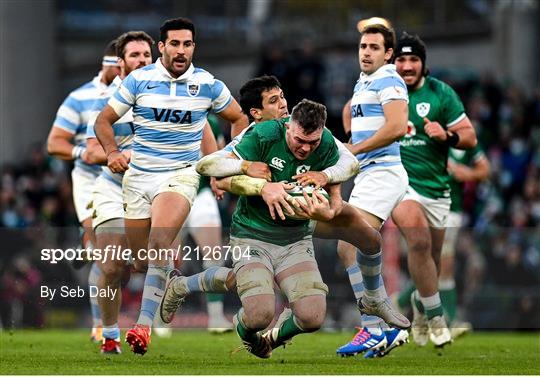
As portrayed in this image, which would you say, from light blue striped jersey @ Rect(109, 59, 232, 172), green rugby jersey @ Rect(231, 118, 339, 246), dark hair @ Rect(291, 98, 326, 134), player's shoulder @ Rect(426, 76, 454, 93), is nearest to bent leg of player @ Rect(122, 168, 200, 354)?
light blue striped jersey @ Rect(109, 59, 232, 172)

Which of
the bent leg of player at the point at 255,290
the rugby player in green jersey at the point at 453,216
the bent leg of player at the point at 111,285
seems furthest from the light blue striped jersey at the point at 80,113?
the rugby player in green jersey at the point at 453,216

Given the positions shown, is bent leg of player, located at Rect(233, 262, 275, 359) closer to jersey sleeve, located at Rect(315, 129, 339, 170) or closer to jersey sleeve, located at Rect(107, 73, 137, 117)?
jersey sleeve, located at Rect(315, 129, 339, 170)

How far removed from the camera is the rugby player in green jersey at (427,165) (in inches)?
592

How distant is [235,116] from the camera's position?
46.1 feet

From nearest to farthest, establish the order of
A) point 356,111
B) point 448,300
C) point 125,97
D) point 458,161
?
point 125,97 < point 356,111 < point 448,300 < point 458,161

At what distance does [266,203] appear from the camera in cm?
1256

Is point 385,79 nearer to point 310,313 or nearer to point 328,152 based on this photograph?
→ point 328,152

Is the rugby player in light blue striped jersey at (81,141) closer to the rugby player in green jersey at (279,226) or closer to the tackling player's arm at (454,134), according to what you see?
the tackling player's arm at (454,134)

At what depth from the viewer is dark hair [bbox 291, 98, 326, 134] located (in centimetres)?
1219

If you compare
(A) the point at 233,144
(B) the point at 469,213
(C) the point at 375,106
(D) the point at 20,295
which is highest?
(C) the point at 375,106

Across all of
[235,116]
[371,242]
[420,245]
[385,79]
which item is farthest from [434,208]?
[235,116]

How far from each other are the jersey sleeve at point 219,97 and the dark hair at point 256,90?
386mm

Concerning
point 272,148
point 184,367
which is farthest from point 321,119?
point 184,367

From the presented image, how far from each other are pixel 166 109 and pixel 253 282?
195 cm
